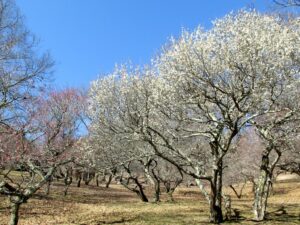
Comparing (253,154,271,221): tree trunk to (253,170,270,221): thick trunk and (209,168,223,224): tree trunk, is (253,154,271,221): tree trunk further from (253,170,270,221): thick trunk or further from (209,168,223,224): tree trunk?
(209,168,223,224): tree trunk

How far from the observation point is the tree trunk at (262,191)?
71.3ft

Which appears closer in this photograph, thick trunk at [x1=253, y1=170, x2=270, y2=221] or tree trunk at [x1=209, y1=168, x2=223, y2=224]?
tree trunk at [x1=209, y1=168, x2=223, y2=224]

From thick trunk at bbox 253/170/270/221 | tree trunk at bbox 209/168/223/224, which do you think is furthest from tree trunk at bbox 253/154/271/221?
tree trunk at bbox 209/168/223/224

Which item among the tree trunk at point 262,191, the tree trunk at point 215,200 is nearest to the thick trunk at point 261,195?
the tree trunk at point 262,191

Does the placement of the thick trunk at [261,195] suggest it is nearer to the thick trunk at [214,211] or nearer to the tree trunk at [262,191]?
the tree trunk at [262,191]

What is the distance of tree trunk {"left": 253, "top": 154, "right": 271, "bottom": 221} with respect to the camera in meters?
21.7

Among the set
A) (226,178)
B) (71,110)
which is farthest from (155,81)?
(226,178)

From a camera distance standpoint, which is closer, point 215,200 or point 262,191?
point 215,200

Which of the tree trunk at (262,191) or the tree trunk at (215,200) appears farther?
the tree trunk at (262,191)

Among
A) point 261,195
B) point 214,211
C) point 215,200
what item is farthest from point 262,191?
point 214,211

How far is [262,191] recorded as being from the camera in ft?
71.3

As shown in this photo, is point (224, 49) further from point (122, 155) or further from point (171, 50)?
point (122, 155)

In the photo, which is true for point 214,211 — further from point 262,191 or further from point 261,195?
point 262,191

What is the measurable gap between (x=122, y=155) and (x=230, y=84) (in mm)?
17244
